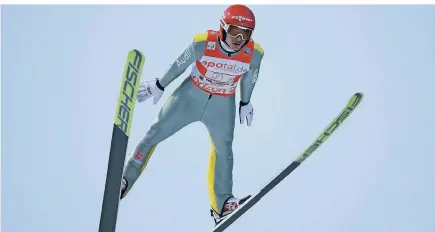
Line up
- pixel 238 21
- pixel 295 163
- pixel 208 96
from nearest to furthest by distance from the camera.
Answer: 1. pixel 238 21
2. pixel 208 96
3. pixel 295 163

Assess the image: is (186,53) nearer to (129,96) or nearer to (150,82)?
(150,82)

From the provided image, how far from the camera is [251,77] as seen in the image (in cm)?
639

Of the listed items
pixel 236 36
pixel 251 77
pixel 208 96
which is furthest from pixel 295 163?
pixel 236 36

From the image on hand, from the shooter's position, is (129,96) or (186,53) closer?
(129,96)

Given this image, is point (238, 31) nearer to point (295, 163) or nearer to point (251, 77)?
point (251, 77)

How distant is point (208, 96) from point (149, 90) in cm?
54

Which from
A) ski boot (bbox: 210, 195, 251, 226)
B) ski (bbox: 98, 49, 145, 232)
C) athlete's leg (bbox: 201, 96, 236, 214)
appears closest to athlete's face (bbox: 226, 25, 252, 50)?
athlete's leg (bbox: 201, 96, 236, 214)

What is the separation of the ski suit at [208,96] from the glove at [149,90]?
62 mm

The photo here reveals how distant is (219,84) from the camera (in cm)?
624

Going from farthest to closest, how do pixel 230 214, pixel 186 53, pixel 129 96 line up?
pixel 230 214 → pixel 186 53 → pixel 129 96

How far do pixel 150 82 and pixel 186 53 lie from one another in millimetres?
430

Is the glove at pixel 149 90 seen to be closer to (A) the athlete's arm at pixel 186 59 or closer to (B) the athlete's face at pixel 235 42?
(A) the athlete's arm at pixel 186 59

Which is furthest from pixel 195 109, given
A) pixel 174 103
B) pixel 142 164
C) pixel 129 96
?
pixel 129 96

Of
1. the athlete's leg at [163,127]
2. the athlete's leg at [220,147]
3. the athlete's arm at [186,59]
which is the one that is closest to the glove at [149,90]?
the athlete's arm at [186,59]
